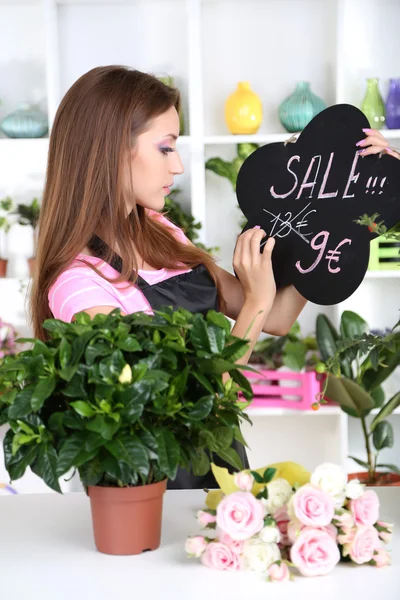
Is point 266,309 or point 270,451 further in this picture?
point 270,451

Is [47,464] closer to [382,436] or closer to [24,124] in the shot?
[382,436]

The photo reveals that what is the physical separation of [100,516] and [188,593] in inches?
6.2

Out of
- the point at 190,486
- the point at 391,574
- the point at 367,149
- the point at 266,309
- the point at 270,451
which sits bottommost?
the point at 270,451

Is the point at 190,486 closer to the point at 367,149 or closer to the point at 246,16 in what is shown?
the point at 367,149

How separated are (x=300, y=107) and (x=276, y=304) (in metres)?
1.67

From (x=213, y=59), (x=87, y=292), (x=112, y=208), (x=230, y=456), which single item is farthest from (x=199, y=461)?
(x=213, y=59)

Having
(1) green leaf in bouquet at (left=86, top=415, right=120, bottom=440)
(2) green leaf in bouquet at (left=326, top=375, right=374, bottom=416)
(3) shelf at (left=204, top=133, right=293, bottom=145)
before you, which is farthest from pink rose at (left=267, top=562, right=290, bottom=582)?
(3) shelf at (left=204, top=133, right=293, bottom=145)

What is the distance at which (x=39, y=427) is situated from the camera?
94cm

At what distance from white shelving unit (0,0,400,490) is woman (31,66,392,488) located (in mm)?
1731

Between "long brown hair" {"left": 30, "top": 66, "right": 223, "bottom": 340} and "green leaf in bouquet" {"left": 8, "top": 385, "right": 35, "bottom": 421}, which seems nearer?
"green leaf in bouquet" {"left": 8, "top": 385, "right": 35, "bottom": 421}

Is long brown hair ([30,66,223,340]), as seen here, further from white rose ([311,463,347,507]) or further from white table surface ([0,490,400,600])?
white rose ([311,463,347,507])

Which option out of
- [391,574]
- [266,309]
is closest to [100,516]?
[391,574]

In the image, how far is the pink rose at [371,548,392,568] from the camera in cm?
96

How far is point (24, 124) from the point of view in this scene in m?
3.38
